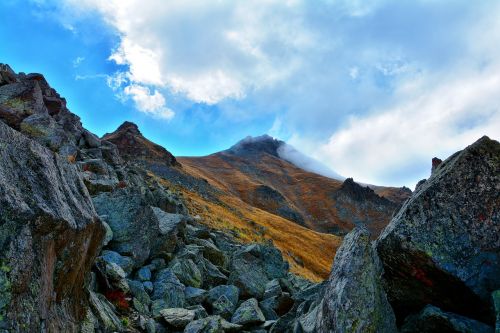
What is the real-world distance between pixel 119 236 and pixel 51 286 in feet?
30.9

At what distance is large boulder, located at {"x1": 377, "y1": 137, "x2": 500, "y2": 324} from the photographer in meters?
9.95

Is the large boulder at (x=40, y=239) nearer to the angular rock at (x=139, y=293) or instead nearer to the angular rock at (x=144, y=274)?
the angular rock at (x=139, y=293)

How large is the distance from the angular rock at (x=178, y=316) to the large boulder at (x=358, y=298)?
617cm

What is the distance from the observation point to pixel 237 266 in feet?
75.0

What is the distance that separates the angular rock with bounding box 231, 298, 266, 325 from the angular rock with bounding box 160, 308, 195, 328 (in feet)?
7.51

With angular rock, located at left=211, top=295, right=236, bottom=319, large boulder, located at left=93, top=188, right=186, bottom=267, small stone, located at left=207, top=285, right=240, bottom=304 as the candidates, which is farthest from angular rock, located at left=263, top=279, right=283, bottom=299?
large boulder, located at left=93, top=188, right=186, bottom=267

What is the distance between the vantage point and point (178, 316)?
1538cm

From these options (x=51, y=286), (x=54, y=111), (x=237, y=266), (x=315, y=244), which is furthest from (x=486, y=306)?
(x=315, y=244)

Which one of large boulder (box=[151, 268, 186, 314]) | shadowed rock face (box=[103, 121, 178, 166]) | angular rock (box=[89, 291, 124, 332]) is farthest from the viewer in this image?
shadowed rock face (box=[103, 121, 178, 166])

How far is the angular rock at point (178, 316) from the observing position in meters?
15.0

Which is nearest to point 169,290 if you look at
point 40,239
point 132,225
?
point 132,225

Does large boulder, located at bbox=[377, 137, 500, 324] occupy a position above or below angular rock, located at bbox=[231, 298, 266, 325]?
above

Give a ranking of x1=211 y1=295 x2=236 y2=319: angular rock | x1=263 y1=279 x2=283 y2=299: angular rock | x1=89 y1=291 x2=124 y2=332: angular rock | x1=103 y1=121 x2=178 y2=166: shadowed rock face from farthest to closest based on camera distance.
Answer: x1=103 y1=121 x2=178 y2=166: shadowed rock face, x1=263 y1=279 x2=283 y2=299: angular rock, x1=211 y1=295 x2=236 y2=319: angular rock, x1=89 y1=291 x2=124 y2=332: angular rock

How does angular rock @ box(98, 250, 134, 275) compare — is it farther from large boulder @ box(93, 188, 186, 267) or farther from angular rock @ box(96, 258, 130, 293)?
angular rock @ box(96, 258, 130, 293)
